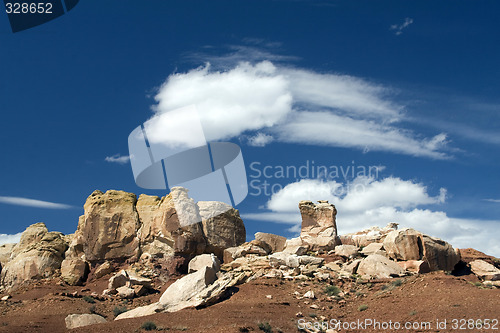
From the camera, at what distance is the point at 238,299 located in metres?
26.0

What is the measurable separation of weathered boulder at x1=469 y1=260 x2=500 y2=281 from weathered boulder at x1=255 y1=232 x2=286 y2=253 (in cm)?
1614

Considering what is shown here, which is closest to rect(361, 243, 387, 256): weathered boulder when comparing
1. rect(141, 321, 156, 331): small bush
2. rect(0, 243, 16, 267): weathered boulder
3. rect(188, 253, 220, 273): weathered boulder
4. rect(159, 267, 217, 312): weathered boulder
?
rect(188, 253, 220, 273): weathered boulder

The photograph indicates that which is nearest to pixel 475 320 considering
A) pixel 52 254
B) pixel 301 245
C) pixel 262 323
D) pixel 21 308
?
pixel 262 323

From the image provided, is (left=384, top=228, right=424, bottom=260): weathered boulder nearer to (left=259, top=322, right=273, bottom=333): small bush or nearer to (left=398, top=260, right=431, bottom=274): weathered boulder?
(left=398, top=260, right=431, bottom=274): weathered boulder

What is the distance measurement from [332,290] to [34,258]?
99.8ft

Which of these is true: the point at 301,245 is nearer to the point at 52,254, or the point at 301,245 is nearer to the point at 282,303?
the point at 282,303

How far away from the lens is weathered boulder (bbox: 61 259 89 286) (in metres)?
39.2

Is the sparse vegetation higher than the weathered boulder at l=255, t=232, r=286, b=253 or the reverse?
the reverse

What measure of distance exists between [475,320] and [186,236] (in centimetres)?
2467

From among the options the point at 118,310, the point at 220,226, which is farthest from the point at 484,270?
the point at 118,310

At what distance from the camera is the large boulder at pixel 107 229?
1641 inches

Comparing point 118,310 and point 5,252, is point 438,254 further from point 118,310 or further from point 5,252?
point 5,252

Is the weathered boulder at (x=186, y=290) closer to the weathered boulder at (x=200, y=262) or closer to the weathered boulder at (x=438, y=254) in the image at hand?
the weathered boulder at (x=200, y=262)

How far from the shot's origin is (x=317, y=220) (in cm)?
4300
